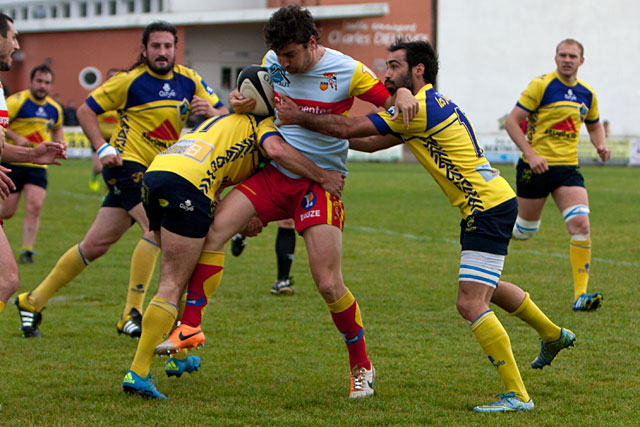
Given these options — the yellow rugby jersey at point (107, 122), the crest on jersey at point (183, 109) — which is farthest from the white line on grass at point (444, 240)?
the crest on jersey at point (183, 109)

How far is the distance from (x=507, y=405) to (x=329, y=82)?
7.23 feet

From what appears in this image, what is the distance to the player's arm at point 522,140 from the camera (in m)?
8.00

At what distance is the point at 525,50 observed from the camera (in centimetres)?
4669

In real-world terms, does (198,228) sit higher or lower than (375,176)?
higher

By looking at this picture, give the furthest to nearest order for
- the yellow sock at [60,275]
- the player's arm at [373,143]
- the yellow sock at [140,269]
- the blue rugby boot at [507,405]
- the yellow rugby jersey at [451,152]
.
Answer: the yellow sock at [60,275], the yellow sock at [140,269], the player's arm at [373,143], the yellow rugby jersey at [451,152], the blue rugby boot at [507,405]

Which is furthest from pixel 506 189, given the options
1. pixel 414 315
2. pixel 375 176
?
pixel 375 176

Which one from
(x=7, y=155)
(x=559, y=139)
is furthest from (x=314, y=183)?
(x=559, y=139)

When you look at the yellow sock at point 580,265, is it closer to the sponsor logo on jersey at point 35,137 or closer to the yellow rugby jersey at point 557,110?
the yellow rugby jersey at point 557,110

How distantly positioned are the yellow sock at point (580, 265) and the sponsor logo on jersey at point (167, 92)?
13.3 feet

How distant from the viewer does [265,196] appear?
17.7 ft

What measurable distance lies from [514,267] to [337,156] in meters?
5.42

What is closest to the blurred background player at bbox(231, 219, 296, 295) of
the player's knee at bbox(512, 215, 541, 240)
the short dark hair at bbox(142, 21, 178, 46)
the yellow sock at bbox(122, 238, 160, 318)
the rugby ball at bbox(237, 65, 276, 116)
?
the yellow sock at bbox(122, 238, 160, 318)

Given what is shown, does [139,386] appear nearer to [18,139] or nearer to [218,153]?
[218,153]

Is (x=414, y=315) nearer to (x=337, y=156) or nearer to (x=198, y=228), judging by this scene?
(x=337, y=156)
